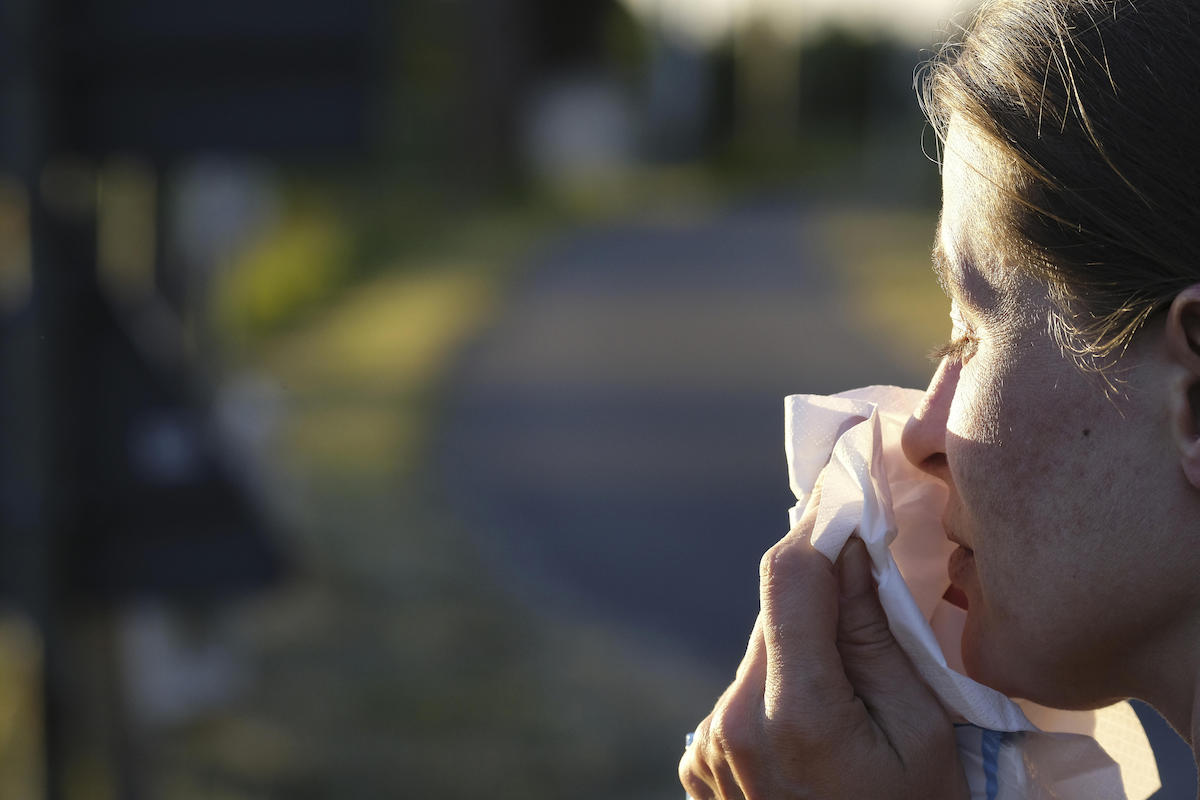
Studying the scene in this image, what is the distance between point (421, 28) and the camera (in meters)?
34.3

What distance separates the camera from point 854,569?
137 cm

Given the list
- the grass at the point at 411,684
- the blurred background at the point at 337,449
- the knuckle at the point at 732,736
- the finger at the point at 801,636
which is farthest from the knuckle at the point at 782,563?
the grass at the point at 411,684

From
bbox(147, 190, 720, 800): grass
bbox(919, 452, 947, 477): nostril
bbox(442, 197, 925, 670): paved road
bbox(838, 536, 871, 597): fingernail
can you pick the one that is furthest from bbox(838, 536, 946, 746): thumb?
bbox(442, 197, 925, 670): paved road

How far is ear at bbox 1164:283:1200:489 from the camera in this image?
42.8 inches

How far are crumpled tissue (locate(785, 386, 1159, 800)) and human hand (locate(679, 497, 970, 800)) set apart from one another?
2 cm

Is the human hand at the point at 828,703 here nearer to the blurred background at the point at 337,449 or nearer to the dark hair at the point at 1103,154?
the dark hair at the point at 1103,154

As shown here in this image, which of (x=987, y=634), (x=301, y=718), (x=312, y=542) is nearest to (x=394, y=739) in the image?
(x=301, y=718)

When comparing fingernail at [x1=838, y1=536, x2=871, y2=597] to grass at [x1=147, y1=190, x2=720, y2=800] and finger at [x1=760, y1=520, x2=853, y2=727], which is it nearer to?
finger at [x1=760, y1=520, x2=853, y2=727]

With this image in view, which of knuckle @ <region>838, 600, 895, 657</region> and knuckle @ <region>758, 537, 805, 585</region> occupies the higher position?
knuckle @ <region>758, 537, 805, 585</region>

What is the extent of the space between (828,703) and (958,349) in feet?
1.18

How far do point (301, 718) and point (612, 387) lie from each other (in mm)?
6623

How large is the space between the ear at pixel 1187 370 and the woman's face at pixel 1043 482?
0.02 m

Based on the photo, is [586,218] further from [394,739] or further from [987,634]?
[987,634]

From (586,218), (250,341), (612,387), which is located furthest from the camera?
(586,218)
